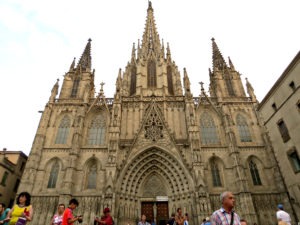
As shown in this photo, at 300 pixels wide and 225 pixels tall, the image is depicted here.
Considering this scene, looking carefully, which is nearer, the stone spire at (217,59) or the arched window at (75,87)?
the arched window at (75,87)

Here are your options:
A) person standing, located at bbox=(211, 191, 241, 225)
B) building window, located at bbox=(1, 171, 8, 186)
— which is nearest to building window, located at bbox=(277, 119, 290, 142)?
person standing, located at bbox=(211, 191, 241, 225)

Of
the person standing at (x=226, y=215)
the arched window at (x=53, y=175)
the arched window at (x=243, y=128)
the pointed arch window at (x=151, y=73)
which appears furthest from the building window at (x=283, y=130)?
the arched window at (x=53, y=175)

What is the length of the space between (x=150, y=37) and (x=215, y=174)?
Result: 2730cm

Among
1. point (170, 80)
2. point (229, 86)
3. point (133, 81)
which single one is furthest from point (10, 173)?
point (229, 86)

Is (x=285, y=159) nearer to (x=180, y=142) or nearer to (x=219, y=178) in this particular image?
(x=219, y=178)

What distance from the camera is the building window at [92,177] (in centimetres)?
2061

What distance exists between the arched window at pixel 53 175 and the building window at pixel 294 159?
22.4 meters

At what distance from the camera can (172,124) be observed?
23.9 metres

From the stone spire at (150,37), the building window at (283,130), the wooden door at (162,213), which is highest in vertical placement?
the stone spire at (150,37)

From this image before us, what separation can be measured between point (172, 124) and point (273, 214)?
13.2m

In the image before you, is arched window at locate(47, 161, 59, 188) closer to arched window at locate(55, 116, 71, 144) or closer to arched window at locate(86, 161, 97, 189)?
arched window at locate(55, 116, 71, 144)

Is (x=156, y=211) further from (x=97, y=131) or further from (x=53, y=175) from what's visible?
(x=53, y=175)

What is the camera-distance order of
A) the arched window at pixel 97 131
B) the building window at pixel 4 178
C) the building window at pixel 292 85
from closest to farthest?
the building window at pixel 292 85, the building window at pixel 4 178, the arched window at pixel 97 131

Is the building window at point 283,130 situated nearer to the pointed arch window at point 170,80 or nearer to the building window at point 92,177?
the pointed arch window at point 170,80
